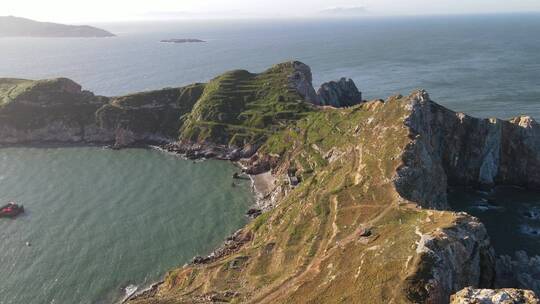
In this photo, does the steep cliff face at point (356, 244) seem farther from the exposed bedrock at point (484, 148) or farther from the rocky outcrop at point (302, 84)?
the rocky outcrop at point (302, 84)

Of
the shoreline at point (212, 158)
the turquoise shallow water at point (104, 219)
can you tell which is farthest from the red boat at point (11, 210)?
the shoreline at point (212, 158)

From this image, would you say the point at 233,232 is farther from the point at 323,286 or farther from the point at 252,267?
the point at 323,286

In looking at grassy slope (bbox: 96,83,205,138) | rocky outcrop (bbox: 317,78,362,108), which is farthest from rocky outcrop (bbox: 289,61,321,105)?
grassy slope (bbox: 96,83,205,138)

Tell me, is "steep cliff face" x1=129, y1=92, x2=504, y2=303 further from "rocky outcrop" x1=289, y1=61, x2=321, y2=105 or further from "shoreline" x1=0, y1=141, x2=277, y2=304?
"rocky outcrop" x1=289, y1=61, x2=321, y2=105

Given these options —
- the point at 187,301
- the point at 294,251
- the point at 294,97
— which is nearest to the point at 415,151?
the point at 294,251

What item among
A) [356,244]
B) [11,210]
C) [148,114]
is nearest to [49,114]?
[148,114]
